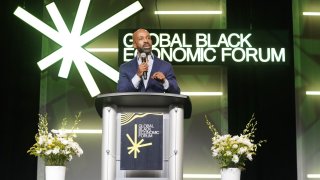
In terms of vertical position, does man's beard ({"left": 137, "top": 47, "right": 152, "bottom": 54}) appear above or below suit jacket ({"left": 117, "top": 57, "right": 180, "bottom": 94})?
above

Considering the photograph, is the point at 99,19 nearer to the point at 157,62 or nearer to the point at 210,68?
the point at 210,68

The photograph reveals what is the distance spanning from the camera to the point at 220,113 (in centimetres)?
577

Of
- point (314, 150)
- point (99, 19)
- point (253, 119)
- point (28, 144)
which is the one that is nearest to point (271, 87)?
point (253, 119)

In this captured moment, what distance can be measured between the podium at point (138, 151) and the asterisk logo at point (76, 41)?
2.17 metres

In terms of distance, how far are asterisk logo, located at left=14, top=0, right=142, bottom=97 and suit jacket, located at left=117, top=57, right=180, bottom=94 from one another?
1770 millimetres

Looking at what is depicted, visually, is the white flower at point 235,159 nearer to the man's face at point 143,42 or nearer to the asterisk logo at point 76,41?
the man's face at point 143,42

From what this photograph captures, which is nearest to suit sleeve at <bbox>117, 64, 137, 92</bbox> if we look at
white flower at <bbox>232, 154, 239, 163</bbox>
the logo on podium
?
the logo on podium

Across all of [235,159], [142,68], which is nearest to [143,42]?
[142,68]

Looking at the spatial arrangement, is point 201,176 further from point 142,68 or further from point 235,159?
point 142,68

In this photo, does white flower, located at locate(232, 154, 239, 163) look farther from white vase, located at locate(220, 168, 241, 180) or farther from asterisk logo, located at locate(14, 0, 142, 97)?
asterisk logo, located at locate(14, 0, 142, 97)

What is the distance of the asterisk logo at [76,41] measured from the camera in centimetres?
564

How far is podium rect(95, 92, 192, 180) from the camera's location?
11.2ft

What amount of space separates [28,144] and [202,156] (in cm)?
167

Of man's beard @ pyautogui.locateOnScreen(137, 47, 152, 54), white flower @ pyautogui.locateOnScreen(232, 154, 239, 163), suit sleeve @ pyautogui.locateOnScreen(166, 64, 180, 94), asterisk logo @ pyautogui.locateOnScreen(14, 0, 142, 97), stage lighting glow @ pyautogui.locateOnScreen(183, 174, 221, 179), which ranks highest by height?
asterisk logo @ pyautogui.locateOnScreen(14, 0, 142, 97)
